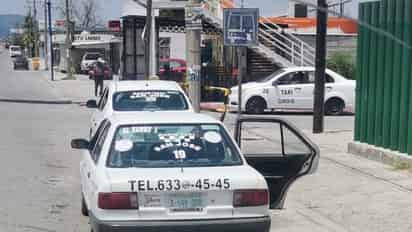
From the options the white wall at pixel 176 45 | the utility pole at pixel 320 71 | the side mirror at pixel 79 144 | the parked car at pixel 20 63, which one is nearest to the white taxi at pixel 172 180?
the side mirror at pixel 79 144

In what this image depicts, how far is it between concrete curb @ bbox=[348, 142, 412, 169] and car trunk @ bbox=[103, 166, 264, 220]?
6262 mm

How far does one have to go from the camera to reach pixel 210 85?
32.8 meters

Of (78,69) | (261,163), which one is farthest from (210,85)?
(78,69)

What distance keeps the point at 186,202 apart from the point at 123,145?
0.90m

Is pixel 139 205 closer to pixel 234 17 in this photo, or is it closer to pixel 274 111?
pixel 234 17

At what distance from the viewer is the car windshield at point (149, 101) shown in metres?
13.2

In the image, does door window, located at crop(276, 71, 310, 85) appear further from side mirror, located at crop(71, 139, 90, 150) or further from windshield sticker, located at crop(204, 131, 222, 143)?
windshield sticker, located at crop(204, 131, 222, 143)

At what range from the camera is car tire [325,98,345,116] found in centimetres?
2616

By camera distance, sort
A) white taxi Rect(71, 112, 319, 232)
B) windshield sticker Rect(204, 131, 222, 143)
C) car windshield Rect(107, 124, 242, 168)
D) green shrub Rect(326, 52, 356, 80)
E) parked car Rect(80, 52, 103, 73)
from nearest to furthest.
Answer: white taxi Rect(71, 112, 319, 232) < car windshield Rect(107, 124, 242, 168) < windshield sticker Rect(204, 131, 222, 143) < green shrub Rect(326, 52, 356, 80) < parked car Rect(80, 52, 103, 73)

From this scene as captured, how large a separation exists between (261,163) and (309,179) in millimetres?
3769

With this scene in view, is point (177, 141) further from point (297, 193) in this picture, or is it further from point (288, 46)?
point (288, 46)

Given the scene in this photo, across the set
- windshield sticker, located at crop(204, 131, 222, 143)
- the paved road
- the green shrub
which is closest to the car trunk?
windshield sticker, located at crop(204, 131, 222, 143)

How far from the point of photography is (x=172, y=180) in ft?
22.1

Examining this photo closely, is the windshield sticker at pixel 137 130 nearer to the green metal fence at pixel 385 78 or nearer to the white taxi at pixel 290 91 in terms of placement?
the green metal fence at pixel 385 78
